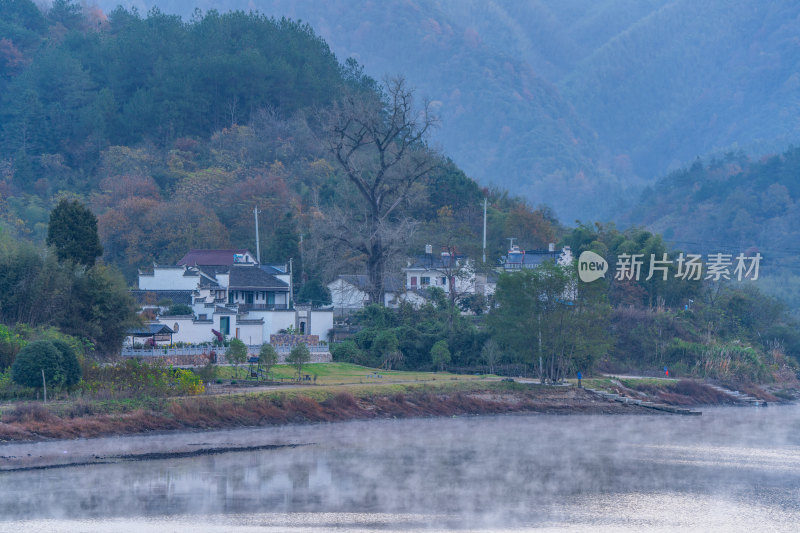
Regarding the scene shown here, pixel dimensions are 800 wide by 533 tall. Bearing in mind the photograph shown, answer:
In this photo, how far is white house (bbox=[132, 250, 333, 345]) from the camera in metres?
48.5

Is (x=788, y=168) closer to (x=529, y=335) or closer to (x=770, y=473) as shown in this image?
(x=529, y=335)

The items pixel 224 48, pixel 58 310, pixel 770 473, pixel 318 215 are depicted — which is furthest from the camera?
pixel 224 48

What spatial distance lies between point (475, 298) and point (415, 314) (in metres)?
6.51

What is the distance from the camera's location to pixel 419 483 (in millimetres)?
28672

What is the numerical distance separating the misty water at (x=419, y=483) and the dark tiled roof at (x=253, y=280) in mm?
21122

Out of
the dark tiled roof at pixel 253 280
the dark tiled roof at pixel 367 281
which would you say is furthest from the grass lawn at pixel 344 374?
the dark tiled roof at pixel 367 281

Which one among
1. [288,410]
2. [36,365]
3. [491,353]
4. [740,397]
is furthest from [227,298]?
[740,397]

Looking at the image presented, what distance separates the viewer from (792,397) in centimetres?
5816

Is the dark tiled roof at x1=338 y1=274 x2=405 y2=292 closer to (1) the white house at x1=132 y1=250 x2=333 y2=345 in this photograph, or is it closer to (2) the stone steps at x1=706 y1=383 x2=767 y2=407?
(1) the white house at x1=132 y1=250 x2=333 y2=345

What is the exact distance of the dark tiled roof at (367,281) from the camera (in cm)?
6364

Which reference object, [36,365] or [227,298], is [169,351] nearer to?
[36,365]

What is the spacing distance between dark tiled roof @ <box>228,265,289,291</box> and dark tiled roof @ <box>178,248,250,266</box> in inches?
137

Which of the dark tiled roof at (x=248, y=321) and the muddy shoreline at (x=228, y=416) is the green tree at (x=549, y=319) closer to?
the muddy shoreline at (x=228, y=416)

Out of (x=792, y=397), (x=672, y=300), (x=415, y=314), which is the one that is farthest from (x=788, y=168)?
(x=415, y=314)
